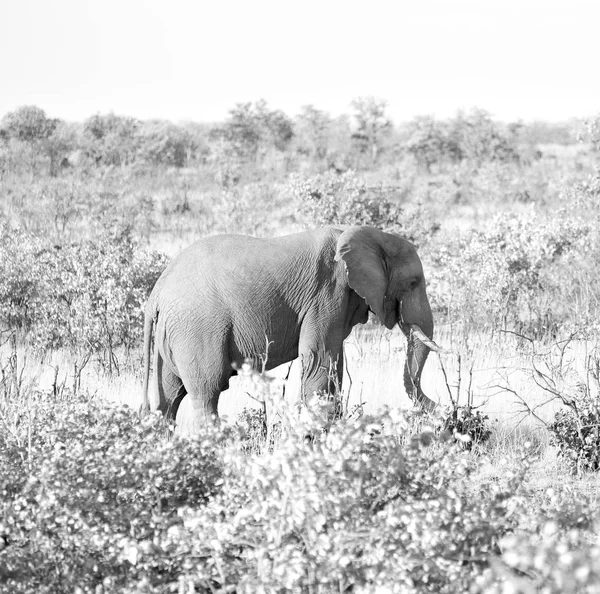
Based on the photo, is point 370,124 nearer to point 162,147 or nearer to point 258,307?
point 162,147

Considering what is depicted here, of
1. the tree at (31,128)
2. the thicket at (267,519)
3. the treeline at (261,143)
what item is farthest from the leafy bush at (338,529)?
the tree at (31,128)

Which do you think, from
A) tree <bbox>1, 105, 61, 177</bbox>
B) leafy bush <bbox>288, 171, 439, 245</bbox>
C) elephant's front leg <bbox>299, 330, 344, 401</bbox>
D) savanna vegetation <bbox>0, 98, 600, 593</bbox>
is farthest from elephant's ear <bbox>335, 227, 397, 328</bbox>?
tree <bbox>1, 105, 61, 177</bbox>

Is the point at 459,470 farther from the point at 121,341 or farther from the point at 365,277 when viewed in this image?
the point at 121,341

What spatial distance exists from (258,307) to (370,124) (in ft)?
143

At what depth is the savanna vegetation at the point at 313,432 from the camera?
359 centimetres

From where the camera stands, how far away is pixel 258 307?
7.09m

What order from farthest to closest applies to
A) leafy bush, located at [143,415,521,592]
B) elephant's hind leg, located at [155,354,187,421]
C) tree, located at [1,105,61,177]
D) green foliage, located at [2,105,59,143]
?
1. green foliage, located at [2,105,59,143]
2. tree, located at [1,105,61,177]
3. elephant's hind leg, located at [155,354,187,421]
4. leafy bush, located at [143,415,521,592]

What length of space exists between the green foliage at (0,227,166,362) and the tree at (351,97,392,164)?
36.4m

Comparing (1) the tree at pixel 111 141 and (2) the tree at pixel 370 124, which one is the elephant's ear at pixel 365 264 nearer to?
(1) the tree at pixel 111 141

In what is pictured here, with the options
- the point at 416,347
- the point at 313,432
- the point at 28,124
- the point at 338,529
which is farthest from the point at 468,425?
the point at 28,124

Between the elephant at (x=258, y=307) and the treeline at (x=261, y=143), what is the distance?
24602 mm

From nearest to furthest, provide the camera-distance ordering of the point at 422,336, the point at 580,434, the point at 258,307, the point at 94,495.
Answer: the point at 94,495, the point at 580,434, the point at 258,307, the point at 422,336

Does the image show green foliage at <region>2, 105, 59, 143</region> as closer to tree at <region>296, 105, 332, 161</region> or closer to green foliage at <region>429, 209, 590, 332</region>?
tree at <region>296, 105, 332, 161</region>

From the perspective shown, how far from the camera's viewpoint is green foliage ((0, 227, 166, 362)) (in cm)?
1101
